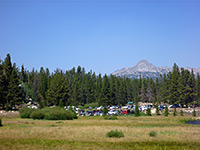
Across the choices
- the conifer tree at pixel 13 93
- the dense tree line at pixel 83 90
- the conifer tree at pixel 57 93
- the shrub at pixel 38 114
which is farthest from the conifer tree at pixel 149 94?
the shrub at pixel 38 114

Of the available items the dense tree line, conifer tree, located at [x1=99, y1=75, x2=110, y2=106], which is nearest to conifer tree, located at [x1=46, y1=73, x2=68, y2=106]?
the dense tree line

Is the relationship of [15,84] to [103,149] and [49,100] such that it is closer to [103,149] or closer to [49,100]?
[49,100]

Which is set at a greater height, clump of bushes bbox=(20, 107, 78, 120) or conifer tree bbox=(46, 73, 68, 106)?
conifer tree bbox=(46, 73, 68, 106)

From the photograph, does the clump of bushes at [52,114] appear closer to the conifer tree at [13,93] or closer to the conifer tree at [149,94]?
the conifer tree at [13,93]

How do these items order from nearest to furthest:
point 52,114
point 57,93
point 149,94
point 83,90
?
point 52,114 → point 57,93 → point 83,90 → point 149,94

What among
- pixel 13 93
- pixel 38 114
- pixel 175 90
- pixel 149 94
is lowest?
pixel 38 114

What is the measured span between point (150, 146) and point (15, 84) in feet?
219

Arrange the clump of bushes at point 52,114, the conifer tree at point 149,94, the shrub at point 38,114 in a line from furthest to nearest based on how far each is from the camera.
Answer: the conifer tree at point 149,94 → the shrub at point 38,114 → the clump of bushes at point 52,114

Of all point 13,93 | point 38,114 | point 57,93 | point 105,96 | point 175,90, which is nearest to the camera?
point 38,114

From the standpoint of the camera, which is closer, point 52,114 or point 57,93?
point 52,114

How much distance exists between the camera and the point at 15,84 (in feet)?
257

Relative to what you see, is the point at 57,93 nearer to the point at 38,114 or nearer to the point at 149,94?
the point at 38,114

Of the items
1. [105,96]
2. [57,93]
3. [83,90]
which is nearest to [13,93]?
[57,93]

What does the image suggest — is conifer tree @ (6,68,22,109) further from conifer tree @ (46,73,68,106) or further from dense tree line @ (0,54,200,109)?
conifer tree @ (46,73,68,106)
